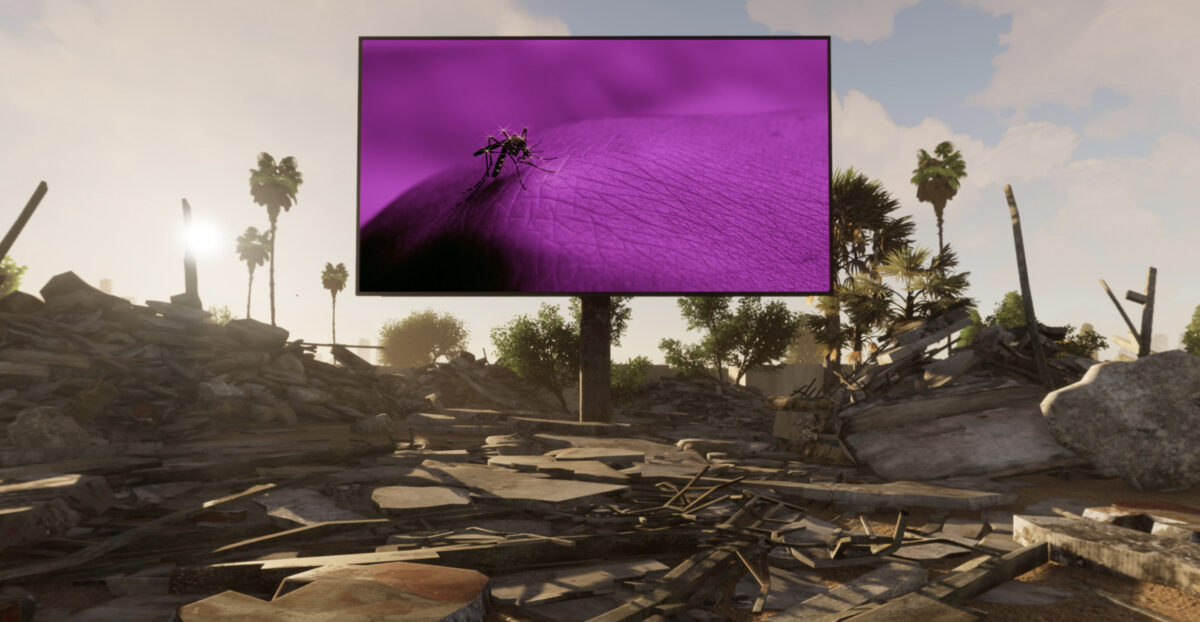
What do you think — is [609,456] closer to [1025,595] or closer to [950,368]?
[1025,595]

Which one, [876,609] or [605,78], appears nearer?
[876,609]

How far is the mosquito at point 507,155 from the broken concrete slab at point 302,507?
260 inches

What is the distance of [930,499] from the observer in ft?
18.0

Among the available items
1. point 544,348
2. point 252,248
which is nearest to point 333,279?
point 252,248

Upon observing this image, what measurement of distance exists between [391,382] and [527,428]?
30.4 feet

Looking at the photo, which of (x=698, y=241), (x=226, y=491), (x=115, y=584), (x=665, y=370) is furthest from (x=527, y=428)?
(x=665, y=370)

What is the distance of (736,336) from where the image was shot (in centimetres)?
2403

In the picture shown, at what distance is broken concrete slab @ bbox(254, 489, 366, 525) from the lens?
4848 mm

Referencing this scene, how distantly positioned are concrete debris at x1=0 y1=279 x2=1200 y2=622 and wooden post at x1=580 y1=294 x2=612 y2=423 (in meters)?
0.77

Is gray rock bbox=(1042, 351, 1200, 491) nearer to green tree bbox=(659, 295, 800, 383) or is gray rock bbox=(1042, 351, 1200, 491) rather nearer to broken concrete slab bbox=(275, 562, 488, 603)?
broken concrete slab bbox=(275, 562, 488, 603)

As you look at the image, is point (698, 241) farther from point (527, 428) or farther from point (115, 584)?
point (115, 584)

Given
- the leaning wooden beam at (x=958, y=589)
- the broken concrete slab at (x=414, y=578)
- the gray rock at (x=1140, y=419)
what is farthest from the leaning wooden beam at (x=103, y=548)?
the gray rock at (x=1140, y=419)

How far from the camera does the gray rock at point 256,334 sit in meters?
15.1

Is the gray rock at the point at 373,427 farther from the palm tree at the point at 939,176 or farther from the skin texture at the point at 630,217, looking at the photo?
the palm tree at the point at 939,176
